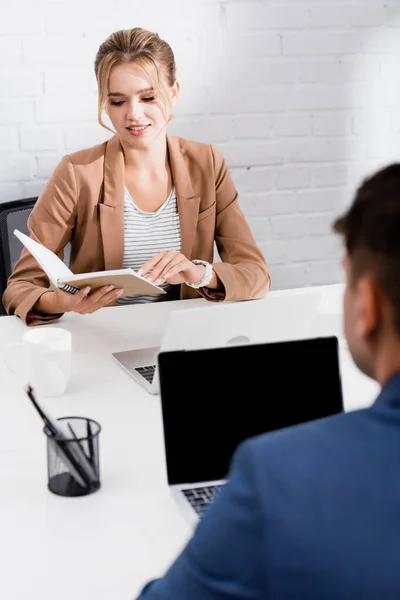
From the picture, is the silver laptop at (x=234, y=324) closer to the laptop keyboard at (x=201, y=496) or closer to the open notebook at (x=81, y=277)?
the open notebook at (x=81, y=277)

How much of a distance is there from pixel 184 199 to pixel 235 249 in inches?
7.4

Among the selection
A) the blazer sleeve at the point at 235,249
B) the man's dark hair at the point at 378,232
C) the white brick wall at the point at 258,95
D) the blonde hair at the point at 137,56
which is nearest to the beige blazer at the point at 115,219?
the blazer sleeve at the point at 235,249

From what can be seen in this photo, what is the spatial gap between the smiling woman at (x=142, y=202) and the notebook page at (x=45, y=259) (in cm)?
15

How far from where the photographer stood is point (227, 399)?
108 cm

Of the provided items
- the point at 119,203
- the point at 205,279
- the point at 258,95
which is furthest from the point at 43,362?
the point at 258,95

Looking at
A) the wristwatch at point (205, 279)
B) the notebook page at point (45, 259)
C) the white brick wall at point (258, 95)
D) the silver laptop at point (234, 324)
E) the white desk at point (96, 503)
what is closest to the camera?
the white desk at point (96, 503)

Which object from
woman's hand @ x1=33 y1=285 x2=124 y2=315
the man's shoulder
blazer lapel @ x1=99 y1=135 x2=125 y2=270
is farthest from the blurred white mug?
the man's shoulder

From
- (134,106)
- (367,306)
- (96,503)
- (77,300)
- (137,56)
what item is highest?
(137,56)

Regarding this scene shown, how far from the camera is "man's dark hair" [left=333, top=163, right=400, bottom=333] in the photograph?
1.93ft

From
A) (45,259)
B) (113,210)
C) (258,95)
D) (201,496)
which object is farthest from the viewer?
(258,95)

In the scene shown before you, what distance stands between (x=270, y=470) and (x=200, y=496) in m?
0.48

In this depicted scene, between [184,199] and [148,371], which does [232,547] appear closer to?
[148,371]

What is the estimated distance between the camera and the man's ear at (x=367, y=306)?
599mm

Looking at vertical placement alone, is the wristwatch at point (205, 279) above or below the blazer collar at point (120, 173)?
below
